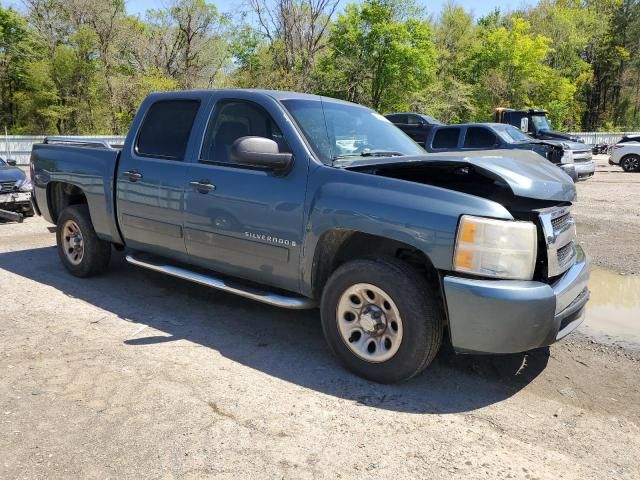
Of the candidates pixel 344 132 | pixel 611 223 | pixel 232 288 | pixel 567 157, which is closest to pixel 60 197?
pixel 232 288

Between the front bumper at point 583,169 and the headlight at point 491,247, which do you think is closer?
the headlight at point 491,247

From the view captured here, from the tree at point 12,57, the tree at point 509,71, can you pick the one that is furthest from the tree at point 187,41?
the tree at point 509,71

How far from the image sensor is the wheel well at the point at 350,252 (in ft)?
12.3

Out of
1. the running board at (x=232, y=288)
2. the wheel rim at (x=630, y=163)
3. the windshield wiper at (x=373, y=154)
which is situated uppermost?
the windshield wiper at (x=373, y=154)

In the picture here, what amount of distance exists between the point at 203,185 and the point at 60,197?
2.78 metres

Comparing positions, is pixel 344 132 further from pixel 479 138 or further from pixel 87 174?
pixel 479 138

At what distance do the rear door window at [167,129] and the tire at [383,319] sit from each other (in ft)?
6.75

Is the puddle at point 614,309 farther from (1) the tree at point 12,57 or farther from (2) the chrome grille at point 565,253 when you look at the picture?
(1) the tree at point 12,57

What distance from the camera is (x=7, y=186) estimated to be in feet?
32.2

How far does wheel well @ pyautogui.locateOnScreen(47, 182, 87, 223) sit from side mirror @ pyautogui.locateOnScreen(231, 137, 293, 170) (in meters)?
3.08

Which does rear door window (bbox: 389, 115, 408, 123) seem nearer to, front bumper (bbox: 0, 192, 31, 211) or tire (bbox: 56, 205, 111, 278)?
front bumper (bbox: 0, 192, 31, 211)

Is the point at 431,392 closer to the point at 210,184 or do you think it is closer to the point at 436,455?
the point at 436,455

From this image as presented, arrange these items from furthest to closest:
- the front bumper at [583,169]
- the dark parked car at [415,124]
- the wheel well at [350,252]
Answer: the dark parked car at [415,124] → the front bumper at [583,169] → the wheel well at [350,252]

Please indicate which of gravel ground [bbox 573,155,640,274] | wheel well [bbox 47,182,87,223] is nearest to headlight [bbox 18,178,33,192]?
wheel well [bbox 47,182,87,223]
